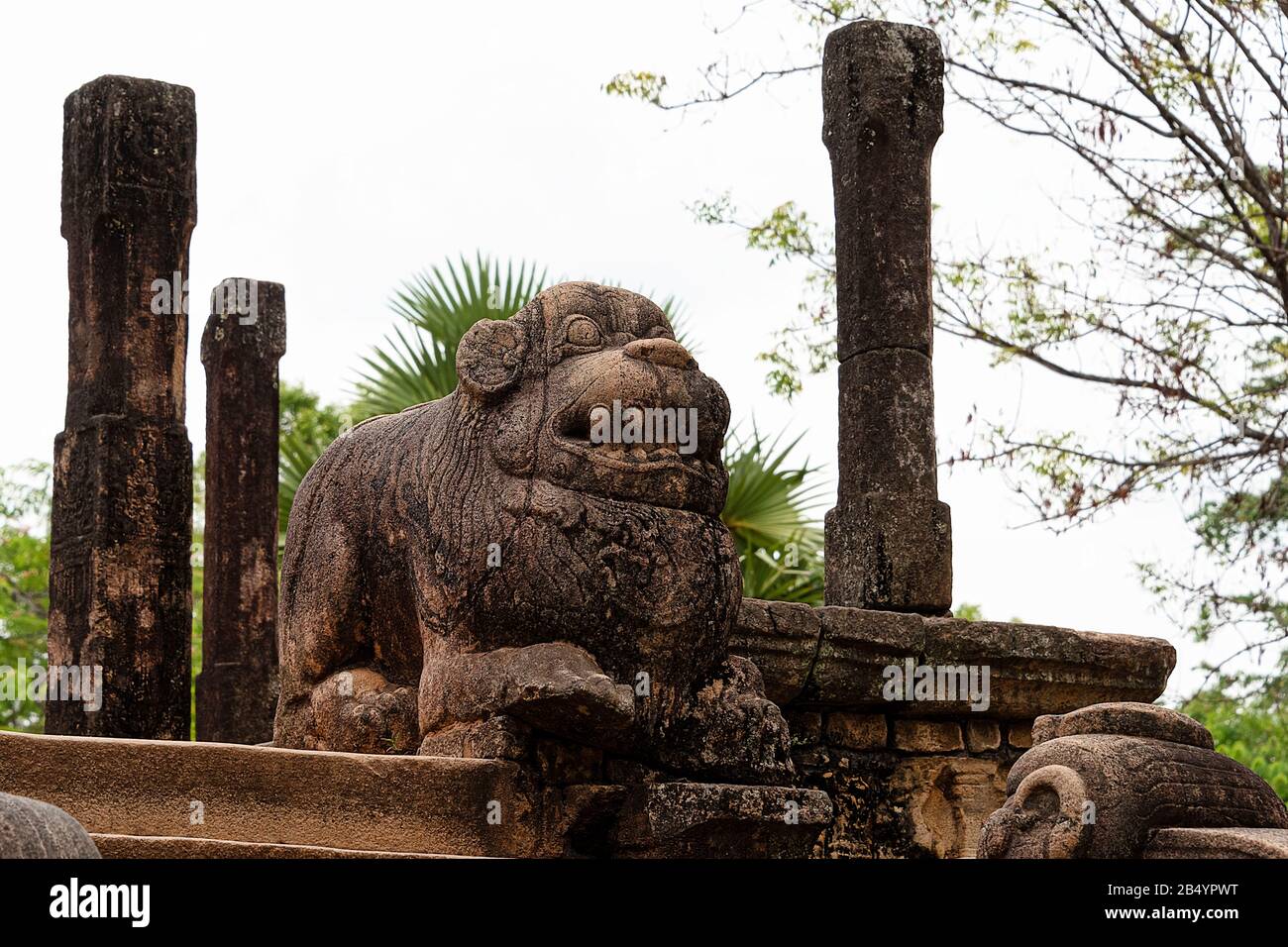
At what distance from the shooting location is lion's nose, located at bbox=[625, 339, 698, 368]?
197 inches

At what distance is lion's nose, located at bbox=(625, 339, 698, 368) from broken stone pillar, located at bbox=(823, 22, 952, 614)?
9.83 ft

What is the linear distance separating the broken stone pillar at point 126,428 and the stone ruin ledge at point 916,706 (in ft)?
10.00

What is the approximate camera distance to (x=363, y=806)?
448cm

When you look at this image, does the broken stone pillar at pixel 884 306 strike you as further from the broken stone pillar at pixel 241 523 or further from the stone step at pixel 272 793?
the broken stone pillar at pixel 241 523

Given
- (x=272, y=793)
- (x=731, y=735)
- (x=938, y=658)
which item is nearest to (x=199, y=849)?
(x=272, y=793)

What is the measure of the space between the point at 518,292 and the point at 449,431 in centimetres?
862

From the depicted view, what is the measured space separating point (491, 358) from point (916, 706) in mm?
2200

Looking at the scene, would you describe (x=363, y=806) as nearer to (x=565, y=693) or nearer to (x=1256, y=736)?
(x=565, y=693)

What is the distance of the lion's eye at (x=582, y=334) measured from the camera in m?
5.12

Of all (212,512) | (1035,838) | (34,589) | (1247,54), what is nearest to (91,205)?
(212,512)

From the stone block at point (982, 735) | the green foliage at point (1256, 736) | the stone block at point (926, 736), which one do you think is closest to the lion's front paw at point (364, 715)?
the stone block at point (926, 736)

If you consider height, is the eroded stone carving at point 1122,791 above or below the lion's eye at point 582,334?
below
